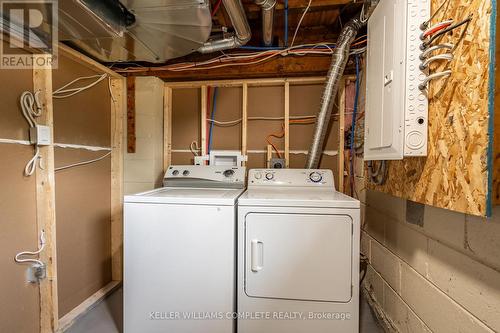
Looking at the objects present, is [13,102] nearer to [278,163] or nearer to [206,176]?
[206,176]

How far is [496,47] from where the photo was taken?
766mm

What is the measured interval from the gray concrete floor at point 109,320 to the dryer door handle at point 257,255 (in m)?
0.98

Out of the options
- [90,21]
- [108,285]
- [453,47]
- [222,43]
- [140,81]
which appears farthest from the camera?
[140,81]

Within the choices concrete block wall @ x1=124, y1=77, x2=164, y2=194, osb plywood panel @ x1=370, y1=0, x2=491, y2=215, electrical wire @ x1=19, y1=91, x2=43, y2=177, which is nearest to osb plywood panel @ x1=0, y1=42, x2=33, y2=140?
electrical wire @ x1=19, y1=91, x2=43, y2=177

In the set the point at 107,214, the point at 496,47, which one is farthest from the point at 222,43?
the point at 107,214

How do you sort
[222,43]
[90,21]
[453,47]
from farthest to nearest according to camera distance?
[222,43]
[90,21]
[453,47]

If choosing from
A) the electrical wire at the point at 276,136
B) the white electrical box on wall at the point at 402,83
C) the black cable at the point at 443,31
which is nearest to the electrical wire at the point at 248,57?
the electrical wire at the point at 276,136

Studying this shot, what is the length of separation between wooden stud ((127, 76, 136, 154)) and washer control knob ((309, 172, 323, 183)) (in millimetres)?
1784

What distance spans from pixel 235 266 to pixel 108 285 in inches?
59.8

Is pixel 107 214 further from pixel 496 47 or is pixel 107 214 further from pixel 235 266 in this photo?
pixel 496 47

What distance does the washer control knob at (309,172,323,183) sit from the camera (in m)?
1.97

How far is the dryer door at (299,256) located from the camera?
4.56 feet

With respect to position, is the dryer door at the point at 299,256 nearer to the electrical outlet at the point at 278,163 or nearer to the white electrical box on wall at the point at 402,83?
the white electrical box on wall at the point at 402,83

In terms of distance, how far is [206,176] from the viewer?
2.09m
